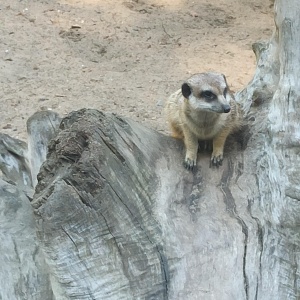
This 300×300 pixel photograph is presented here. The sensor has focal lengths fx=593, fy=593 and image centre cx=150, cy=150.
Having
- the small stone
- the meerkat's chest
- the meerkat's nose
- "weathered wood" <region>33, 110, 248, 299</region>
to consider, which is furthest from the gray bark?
the small stone

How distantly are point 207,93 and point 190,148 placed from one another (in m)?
0.29

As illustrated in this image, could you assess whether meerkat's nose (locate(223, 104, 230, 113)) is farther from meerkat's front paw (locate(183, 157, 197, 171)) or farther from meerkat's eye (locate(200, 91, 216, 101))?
meerkat's front paw (locate(183, 157, 197, 171))

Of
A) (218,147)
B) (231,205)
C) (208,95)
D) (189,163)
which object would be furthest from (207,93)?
(231,205)

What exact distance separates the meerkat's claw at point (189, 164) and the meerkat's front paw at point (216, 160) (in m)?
0.09

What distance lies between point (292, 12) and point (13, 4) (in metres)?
4.60

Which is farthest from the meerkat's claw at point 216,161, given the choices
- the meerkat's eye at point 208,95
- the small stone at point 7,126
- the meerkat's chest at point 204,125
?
the small stone at point 7,126

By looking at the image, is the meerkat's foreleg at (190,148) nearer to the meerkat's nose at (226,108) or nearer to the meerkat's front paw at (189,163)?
the meerkat's front paw at (189,163)

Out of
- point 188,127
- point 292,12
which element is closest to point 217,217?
point 188,127

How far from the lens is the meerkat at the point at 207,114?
9.30 ft

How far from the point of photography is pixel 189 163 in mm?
2693

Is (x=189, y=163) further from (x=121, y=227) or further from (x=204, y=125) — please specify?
(x=121, y=227)

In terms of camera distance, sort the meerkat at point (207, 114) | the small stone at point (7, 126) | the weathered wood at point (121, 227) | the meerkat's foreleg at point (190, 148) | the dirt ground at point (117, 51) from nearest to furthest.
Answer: the weathered wood at point (121, 227)
the meerkat's foreleg at point (190, 148)
the meerkat at point (207, 114)
the small stone at point (7, 126)
the dirt ground at point (117, 51)

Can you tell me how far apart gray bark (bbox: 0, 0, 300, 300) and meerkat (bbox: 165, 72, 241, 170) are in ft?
0.73

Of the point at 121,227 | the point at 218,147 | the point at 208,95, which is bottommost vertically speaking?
the point at 121,227
